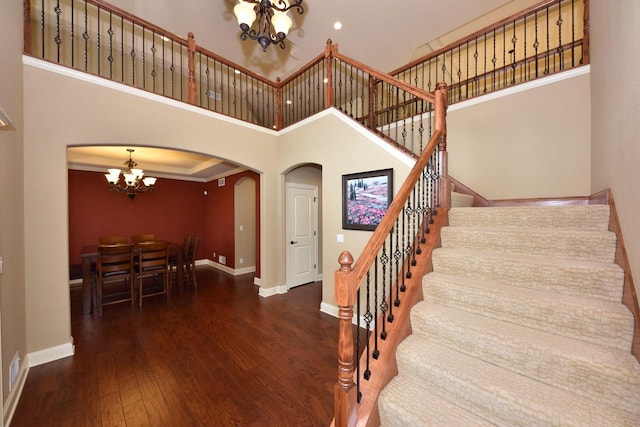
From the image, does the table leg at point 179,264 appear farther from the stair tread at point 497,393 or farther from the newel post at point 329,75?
the stair tread at point 497,393

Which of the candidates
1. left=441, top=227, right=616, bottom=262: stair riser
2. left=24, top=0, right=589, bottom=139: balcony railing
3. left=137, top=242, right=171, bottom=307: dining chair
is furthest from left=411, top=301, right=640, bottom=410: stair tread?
left=137, top=242, right=171, bottom=307: dining chair

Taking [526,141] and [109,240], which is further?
[109,240]

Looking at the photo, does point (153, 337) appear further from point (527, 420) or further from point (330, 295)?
point (527, 420)

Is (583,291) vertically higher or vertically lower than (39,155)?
lower

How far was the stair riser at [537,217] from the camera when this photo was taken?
1.74 meters

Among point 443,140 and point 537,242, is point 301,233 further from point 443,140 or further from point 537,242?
point 537,242

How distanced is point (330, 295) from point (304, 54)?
463cm

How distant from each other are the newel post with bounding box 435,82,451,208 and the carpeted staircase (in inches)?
25.2

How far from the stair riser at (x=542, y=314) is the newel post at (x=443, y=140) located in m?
1.02

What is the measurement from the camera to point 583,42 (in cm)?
256

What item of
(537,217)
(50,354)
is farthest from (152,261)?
(537,217)

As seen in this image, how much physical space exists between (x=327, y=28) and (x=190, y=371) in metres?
5.23

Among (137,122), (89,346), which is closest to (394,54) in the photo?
(137,122)

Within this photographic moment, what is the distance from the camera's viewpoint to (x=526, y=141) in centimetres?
291
